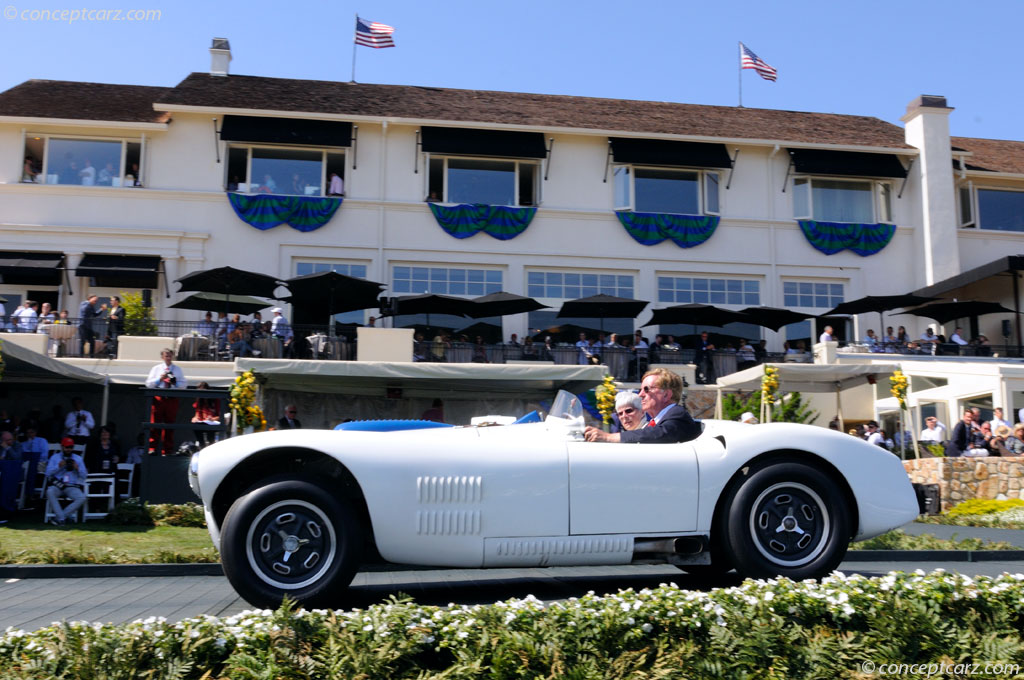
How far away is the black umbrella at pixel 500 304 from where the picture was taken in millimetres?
23297

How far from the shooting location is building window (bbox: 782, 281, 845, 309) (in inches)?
1129

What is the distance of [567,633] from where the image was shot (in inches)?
158

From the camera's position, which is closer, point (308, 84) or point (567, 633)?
point (567, 633)

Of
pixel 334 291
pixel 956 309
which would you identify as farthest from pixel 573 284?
pixel 956 309

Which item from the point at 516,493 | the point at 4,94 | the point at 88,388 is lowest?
the point at 516,493

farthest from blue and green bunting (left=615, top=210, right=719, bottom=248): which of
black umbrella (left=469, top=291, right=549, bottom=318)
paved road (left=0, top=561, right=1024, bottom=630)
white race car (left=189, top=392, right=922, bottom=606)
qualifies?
white race car (left=189, top=392, right=922, bottom=606)

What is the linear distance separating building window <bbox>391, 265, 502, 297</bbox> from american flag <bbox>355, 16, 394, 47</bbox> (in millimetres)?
8100

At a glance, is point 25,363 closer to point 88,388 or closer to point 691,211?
point 88,388

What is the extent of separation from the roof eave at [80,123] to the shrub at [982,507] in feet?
75.0

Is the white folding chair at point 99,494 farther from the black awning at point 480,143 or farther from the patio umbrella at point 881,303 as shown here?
the patio umbrella at point 881,303

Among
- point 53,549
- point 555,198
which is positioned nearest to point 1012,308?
point 555,198

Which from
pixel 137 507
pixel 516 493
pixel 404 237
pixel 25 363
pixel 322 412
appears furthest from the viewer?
pixel 404 237

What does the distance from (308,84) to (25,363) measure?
715 inches

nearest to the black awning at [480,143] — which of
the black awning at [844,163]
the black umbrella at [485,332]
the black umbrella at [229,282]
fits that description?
the black umbrella at [485,332]
